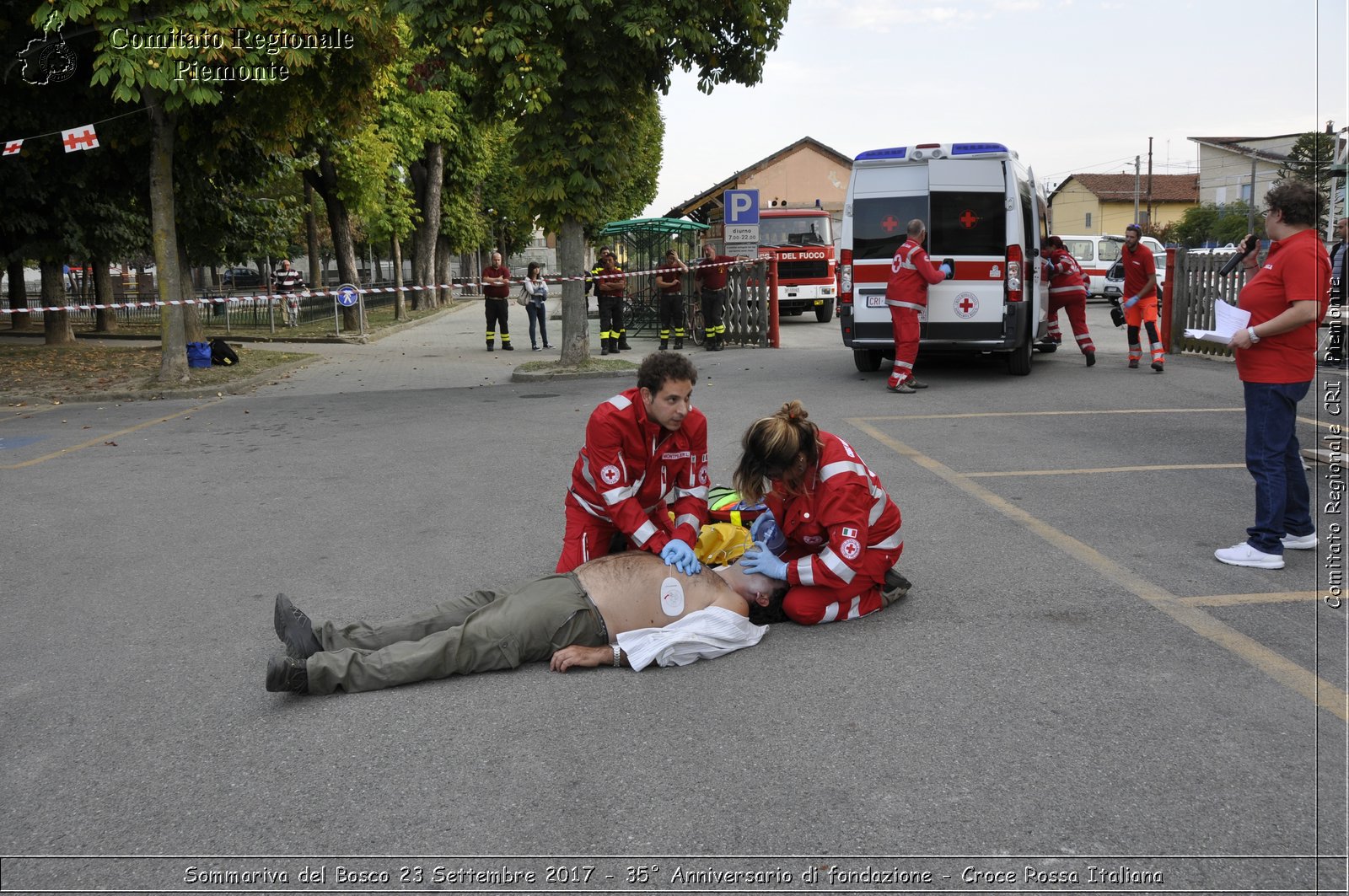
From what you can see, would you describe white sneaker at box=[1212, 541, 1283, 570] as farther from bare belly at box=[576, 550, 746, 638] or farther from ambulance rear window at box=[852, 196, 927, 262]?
ambulance rear window at box=[852, 196, 927, 262]

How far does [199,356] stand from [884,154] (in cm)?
1120

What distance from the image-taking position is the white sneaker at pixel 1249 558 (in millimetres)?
5477

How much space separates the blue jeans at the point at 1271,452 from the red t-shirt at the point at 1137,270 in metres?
9.14

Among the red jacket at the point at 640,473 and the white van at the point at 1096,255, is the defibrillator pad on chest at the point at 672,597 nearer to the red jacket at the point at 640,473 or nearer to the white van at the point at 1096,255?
the red jacket at the point at 640,473

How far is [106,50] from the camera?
42.4 feet

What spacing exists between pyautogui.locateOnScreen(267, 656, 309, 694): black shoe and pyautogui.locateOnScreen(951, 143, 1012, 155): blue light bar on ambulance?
35.0 ft

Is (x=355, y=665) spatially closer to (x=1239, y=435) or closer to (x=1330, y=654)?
(x=1330, y=654)

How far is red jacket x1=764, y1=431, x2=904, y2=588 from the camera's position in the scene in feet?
15.0

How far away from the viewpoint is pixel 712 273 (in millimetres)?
19109

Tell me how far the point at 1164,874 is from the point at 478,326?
2967 centimetres

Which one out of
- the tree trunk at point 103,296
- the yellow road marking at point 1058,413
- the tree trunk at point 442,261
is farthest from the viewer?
the tree trunk at point 442,261

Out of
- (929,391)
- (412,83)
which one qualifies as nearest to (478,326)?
(412,83)

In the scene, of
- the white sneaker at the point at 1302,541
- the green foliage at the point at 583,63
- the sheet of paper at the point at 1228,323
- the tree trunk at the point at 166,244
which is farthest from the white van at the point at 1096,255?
the sheet of paper at the point at 1228,323

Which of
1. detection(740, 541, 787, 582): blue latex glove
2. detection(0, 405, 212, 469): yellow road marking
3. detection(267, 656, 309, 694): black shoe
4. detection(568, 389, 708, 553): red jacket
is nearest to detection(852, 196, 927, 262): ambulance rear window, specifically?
detection(0, 405, 212, 469): yellow road marking
